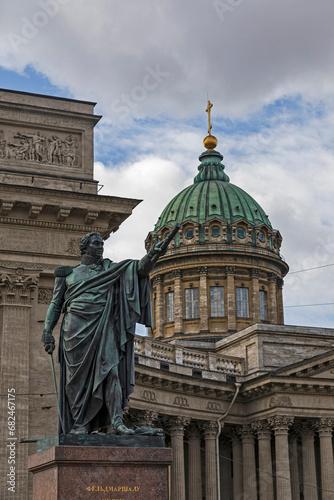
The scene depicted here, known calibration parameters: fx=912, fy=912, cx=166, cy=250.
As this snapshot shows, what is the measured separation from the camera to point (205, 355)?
167 feet

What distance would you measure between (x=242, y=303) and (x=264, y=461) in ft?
68.8

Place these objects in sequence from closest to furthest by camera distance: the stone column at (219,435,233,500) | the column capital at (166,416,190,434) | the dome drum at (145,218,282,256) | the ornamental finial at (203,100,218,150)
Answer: the column capital at (166,416,190,434) → the stone column at (219,435,233,500) → the dome drum at (145,218,282,256) → the ornamental finial at (203,100,218,150)

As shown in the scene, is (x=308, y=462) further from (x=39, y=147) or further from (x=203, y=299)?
(x=39, y=147)

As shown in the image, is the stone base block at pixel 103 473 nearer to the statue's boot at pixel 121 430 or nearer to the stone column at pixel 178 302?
the statue's boot at pixel 121 430

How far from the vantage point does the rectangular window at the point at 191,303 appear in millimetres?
68250

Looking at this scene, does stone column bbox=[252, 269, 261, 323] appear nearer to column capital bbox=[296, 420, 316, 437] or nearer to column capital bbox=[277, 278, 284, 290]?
column capital bbox=[277, 278, 284, 290]

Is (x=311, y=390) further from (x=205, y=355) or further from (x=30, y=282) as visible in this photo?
(x=30, y=282)

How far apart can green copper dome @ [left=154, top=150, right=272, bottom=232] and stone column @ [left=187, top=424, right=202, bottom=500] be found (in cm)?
2546

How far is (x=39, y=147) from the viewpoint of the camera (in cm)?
2892

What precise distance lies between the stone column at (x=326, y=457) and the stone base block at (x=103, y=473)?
4057 centimetres

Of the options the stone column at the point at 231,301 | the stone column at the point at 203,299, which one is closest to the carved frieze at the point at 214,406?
the stone column at the point at 231,301

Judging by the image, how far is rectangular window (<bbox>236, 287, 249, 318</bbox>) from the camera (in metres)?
68.1

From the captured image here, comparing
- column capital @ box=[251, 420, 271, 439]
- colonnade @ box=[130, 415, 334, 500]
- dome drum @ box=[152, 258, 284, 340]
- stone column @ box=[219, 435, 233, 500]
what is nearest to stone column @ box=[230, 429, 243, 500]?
colonnade @ box=[130, 415, 334, 500]

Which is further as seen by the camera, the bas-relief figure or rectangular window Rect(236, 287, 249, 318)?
rectangular window Rect(236, 287, 249, 318)
